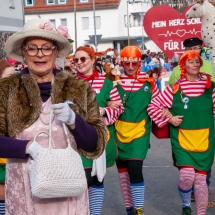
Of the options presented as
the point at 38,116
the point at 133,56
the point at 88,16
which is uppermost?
the point at 88,16

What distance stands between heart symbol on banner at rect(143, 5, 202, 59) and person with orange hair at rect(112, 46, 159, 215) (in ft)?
13.9

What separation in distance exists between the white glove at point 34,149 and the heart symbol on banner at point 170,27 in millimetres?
7193

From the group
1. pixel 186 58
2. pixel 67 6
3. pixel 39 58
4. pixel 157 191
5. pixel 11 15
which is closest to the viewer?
pixel 39 58

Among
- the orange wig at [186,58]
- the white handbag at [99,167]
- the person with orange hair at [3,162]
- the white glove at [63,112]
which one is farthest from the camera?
the orange wig at [186,58]

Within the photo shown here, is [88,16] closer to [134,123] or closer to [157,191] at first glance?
[157,191]

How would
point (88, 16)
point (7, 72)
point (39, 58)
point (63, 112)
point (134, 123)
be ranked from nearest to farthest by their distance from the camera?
point (63, 112) → point (39, 58) → point (7, 72) → point (134, 123) → point (88, 16)

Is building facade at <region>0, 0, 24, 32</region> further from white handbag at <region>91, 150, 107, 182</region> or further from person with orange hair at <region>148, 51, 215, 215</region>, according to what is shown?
white handbag at <region>91, 150, 107, 182</region>

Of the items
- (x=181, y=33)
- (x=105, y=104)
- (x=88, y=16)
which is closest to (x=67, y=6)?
(x=88, y=16)

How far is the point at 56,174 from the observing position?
2.56m

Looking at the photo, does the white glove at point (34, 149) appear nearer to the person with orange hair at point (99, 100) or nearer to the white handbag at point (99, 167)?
A: the white handbag at point (99, 167)

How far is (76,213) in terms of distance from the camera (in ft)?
9.27

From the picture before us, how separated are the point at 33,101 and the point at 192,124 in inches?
105

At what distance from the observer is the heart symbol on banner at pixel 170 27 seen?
951 cm

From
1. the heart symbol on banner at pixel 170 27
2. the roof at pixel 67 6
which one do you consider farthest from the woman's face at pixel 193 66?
the roof at pixel 67 6
